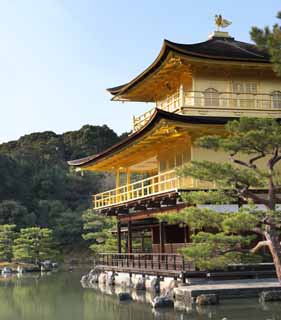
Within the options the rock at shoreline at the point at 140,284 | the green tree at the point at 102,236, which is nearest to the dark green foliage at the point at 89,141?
the green tree at the point at 102,236

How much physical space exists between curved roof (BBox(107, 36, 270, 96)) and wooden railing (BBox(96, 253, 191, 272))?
6513mm

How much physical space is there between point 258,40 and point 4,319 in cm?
994

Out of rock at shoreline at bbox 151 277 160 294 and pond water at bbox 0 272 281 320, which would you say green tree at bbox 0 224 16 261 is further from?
rock at shoreline at bbox 151 277 160 294

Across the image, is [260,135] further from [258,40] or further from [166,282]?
[166,282]

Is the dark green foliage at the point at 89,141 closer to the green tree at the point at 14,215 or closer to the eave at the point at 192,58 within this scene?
the green tree at the point at 14,215

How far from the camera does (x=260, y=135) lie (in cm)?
1220

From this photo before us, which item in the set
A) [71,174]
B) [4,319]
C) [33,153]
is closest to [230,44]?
[4,319]

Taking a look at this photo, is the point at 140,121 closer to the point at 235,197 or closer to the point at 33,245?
the point at 235,197

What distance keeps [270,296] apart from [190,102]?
24.5ft

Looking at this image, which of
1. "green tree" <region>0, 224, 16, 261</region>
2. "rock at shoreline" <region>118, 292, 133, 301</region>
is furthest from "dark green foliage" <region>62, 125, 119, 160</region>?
"rock at shoreline" <region>118, 292, 133, 301</region>

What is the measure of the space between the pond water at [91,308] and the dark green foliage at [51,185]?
22.8 meters

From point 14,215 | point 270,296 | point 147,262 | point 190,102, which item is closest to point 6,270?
point 14,215

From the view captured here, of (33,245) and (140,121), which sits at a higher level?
(140,121)

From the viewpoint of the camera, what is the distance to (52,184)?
2191 inches
